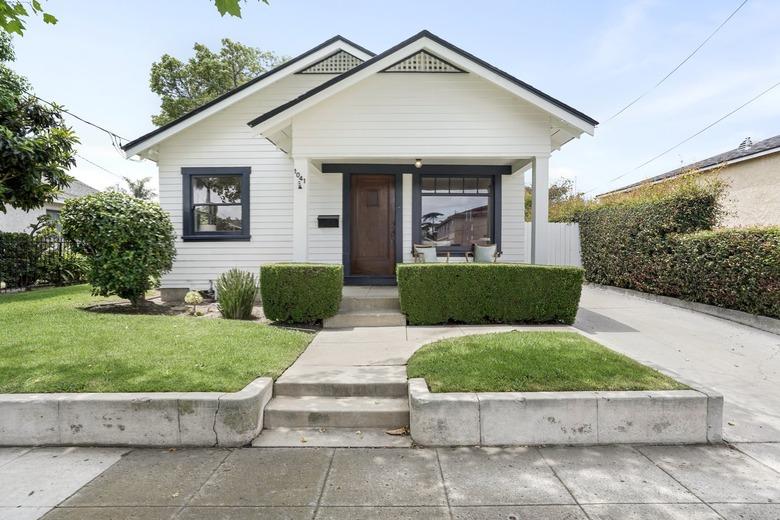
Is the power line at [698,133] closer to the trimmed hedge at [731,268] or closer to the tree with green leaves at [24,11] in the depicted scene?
the trimmed hedge at [731,268]

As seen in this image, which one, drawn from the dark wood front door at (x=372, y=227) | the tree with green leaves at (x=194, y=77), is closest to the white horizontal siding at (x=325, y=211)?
the dark wood front door at (x=372, y=227)

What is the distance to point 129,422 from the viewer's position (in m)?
3.39

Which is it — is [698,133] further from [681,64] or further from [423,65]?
[423,65]

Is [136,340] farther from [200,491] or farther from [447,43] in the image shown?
[447,43]

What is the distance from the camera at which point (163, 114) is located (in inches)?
955

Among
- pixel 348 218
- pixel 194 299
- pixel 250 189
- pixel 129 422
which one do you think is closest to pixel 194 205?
pixel 250 189

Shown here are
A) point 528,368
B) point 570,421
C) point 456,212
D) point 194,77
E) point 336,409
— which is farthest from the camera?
point 194,77

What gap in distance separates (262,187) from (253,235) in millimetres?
1167

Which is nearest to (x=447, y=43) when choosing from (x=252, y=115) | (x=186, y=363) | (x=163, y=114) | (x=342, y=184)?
(x=342, y=184)

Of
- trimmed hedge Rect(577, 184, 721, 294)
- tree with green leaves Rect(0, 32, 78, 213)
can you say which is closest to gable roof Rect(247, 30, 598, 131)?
trimmed hedge Rect(577, 184, 721, 294)

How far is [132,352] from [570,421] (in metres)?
4.80

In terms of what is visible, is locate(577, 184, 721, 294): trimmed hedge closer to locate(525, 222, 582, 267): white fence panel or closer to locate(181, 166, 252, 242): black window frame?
locate(525, 222, 582, 267): white fence panel

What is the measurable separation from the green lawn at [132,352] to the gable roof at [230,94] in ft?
13.1

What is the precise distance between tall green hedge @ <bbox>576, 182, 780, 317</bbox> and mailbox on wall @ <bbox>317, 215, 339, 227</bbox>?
722 centimetres
